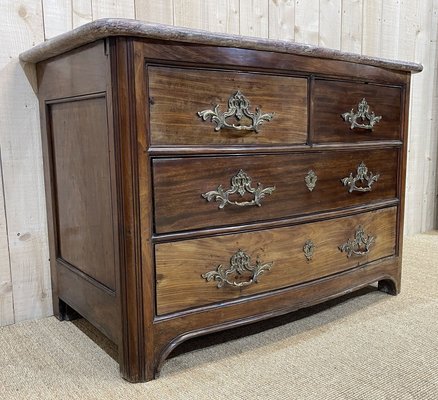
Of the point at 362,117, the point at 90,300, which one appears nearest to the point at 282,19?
the point at 362,117

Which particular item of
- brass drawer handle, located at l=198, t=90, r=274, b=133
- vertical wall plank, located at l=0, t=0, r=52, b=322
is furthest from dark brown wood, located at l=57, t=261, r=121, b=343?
brass drawer handle, located at l=198, t=90, r=274, b=133

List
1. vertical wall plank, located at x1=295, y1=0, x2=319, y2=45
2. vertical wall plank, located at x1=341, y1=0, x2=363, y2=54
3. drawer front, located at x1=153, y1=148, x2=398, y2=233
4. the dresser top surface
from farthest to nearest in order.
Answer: vertical wall plank, located at x1=341, y1=0, x2=363, y2=54 < vertical wall plank, located at x1=295, y1=0, x2=319, y2=45 < drawer front, located at x1=153, y1=148, x2=398, y2=233 < the dresser top surface

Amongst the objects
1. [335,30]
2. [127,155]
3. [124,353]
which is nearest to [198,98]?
[127,155]

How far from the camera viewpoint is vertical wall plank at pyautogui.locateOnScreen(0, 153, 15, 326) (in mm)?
1464

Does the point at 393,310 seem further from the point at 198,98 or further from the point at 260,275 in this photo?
the point at 198,98

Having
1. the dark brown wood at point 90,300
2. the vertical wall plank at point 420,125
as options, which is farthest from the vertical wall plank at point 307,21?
the dark brown wood at point 90,300

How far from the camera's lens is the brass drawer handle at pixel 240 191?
1.18m

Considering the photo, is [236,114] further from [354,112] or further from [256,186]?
[354,112]

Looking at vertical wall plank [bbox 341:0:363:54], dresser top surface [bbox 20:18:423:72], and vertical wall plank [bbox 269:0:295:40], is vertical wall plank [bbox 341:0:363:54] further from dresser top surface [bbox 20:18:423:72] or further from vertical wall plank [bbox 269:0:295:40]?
dresser top surface [bbox 20:18:423:72]

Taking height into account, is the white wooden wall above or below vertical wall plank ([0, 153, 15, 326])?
above

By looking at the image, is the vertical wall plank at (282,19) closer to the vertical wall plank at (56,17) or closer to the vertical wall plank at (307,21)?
the vertical wall plank at (307,21)

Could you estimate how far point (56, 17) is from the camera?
4.87 feet

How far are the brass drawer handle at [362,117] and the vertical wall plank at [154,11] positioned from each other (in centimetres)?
73

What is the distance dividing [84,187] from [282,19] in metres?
1.21
